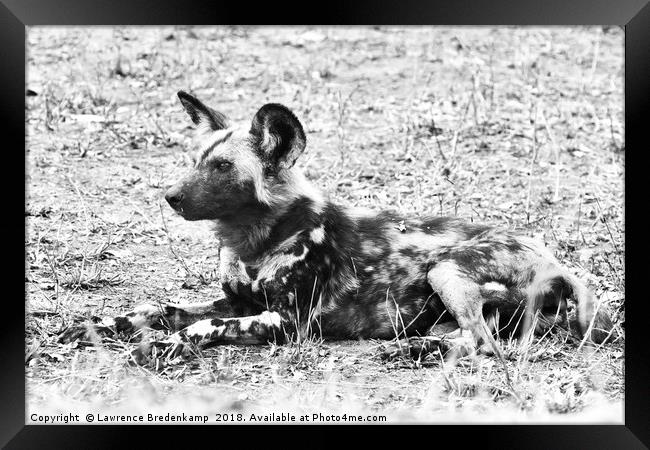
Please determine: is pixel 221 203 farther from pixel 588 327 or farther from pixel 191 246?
pixel 588 327

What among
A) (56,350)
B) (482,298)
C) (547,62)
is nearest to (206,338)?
(56,350)

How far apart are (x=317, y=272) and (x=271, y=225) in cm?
42

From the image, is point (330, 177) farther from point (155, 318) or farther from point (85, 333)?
point (85, 333)

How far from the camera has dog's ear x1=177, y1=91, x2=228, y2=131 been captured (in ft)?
19.0

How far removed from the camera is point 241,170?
557 centimetres

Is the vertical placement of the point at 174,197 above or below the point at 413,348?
above

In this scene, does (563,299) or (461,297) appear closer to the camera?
(461,297)

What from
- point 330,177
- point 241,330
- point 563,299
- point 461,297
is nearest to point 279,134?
point 241,330

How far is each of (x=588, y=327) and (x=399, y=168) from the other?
2827 mm

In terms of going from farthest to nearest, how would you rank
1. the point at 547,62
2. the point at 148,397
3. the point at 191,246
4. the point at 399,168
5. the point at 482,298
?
1. the point at 547,62
2. the point at 399,168
3. the point at 191,246
4. the point at 482,298
5. the point at 148,397

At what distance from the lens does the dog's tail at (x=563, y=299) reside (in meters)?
5.59

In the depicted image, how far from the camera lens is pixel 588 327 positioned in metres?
5.52

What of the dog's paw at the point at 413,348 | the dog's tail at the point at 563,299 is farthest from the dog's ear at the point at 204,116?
the dog's tail at the point at 563,299
